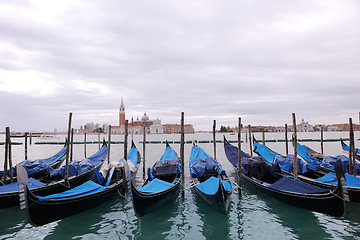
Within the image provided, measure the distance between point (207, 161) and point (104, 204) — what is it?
340 cm

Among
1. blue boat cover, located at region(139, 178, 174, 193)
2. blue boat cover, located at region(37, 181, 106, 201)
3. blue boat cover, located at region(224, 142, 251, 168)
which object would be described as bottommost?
blue boat cover, located at region(139, 178, 174, 193)

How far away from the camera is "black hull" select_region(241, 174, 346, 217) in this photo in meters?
3.80

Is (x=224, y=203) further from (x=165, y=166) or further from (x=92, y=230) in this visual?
(x=165, y=166)

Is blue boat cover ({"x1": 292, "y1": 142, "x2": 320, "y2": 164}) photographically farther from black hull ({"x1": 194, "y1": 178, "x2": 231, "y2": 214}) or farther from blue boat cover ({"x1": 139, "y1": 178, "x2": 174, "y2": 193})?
blue boat cover ({"x1": 139, "y1": 178, "x2": 174, "y2": 193})

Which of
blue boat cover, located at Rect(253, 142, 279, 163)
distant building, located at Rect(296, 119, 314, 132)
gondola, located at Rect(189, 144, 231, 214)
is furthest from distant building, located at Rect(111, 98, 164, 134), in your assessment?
gondola, located at Rect(189, 144, 231, 214)

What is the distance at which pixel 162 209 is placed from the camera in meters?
5.19

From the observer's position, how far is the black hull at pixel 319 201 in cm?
380

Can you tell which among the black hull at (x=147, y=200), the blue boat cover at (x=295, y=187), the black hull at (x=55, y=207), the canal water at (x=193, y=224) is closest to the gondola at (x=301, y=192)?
the blue boat cover at (x=295, y=187)

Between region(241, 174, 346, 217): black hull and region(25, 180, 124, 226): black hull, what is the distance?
4.27 m

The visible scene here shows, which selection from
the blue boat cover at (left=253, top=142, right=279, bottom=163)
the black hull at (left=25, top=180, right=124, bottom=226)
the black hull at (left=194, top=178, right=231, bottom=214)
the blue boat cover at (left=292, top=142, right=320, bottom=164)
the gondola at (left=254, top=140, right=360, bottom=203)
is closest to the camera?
the black hull at (left=25, top=180, right=124, bottom=226)

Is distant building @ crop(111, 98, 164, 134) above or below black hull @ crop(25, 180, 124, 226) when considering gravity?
above

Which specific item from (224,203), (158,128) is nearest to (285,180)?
(224,203)

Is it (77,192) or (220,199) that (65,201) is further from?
(220,199)

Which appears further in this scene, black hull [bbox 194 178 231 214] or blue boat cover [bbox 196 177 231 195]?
blue boat cover [bbox 196 177 231 195]
